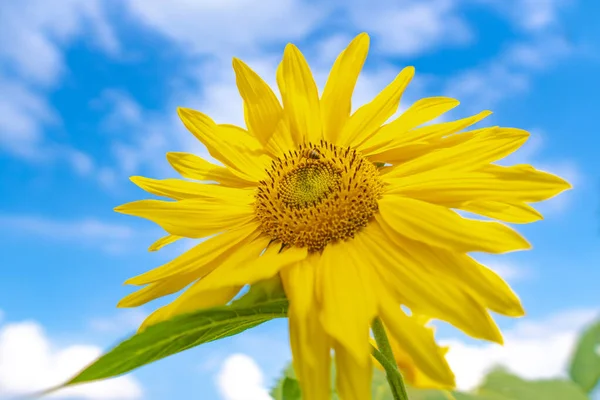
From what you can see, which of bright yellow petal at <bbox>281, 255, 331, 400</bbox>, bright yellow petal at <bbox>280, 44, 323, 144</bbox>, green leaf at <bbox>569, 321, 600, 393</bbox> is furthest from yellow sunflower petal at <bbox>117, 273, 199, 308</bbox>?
green leaf at <bbox>569, 321, 600, 393</bbox>

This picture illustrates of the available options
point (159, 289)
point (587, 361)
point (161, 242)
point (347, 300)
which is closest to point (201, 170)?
point (161, 242)

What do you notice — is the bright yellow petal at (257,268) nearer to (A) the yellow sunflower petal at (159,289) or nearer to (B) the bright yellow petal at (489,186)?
(A) the yellow sunflower petal at (159,289)

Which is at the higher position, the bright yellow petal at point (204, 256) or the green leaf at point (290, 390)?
the bright yellow petal at point (204, 256)

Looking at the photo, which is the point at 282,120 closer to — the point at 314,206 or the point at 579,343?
the point at 314,206

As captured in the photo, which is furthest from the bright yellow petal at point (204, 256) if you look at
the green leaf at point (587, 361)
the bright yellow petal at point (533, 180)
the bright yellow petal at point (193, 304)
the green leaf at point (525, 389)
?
the green leaf at point (587, 361)

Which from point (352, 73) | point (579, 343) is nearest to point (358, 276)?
point (352, 73)

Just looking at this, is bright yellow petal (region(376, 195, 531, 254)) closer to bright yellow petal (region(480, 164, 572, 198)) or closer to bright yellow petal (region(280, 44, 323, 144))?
bright yellow petal (region(480, 164, 572, 198))
